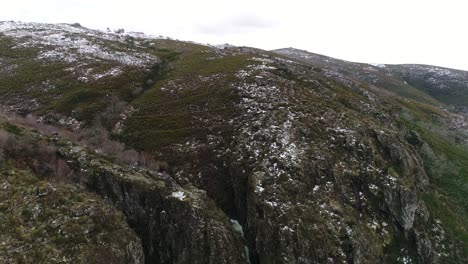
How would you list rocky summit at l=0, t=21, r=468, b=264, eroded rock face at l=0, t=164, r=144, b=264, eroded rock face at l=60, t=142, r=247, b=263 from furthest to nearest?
eroded rock face at l=60, t=142, r=247, b=263 → rocky summit at l=0, t=21, r=468, b=264 → eroded rock face at l=0, t=164, r=144, b=264

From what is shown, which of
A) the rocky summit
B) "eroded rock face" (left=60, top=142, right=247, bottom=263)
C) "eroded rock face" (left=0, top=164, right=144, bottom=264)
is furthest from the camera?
"eroded rock face" (left=60, top=142, right=247, bottom=263)

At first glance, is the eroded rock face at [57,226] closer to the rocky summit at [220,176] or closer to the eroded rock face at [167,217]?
the rocky summit at [220,176]

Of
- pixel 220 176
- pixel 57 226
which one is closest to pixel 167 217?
pixel 57 226

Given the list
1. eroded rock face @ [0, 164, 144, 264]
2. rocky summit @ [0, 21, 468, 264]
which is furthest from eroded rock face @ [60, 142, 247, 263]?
eroded rock face @ [0, 164, 144, 264]

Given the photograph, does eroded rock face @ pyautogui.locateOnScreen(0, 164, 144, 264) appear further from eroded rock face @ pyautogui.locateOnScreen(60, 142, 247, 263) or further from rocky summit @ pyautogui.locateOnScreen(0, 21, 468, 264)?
eroded rock face @ pyautogui.locateOnScreen(60, 142, 247, 263)

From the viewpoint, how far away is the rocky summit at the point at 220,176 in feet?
103

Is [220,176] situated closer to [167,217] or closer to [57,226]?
[167,217]

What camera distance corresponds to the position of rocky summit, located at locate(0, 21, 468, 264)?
31438mm

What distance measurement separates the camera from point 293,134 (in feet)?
159

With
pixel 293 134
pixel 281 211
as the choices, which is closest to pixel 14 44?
pixel 293 134

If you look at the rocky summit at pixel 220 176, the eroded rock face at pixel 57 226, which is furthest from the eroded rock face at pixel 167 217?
the eroded rock face at pixel 57 226

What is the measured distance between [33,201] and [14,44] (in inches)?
3615

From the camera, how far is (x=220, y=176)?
46062mm

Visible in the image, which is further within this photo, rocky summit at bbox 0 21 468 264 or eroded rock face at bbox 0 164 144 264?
rocky summit at bbox 0 21 468 264
